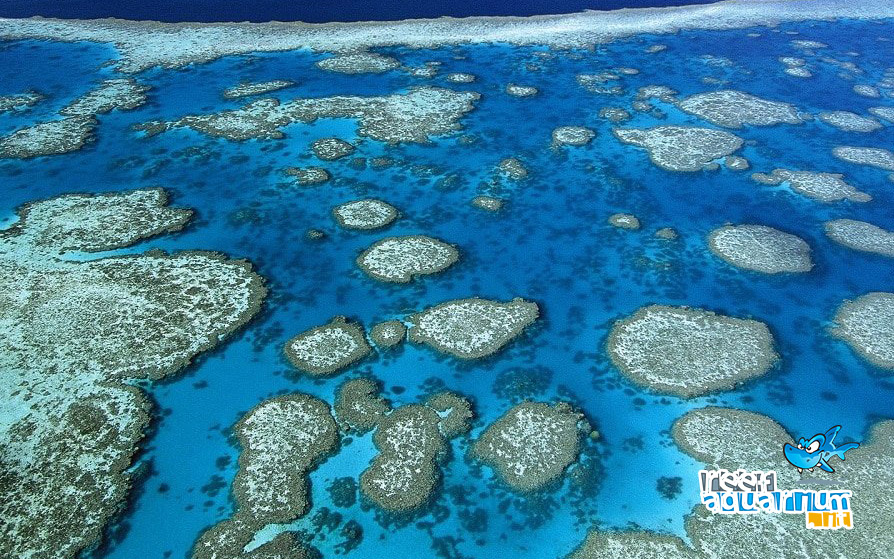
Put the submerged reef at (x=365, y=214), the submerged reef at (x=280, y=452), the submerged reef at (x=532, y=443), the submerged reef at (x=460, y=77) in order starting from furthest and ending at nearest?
the submerged reef at (x=460, y=77), the submerged reef at (x=365, y=214), the submerged reef at (x=532, y=443), the submerged reef at (x=280, y=452)

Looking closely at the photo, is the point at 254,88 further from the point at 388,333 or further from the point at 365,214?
the point at 388,333

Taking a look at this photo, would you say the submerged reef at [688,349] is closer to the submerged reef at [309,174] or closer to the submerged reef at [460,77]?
the submerged reef at [309,174]

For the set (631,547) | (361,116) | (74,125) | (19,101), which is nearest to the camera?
(631,547)

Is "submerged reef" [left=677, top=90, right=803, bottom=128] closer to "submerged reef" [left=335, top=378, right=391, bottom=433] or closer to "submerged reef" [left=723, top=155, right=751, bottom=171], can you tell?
"submerged reef" [left=723, top=155, right=751, bottom=171]

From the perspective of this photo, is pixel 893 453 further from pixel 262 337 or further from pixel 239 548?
pixel 262 337

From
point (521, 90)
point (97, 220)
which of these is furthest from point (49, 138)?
point (521, 90)

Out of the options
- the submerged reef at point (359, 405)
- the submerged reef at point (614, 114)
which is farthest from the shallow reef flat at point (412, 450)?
the submerged reef at point (614, 114)

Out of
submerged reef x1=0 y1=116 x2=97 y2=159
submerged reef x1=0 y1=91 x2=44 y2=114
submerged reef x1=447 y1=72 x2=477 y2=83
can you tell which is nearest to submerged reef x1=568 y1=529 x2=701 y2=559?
submerged reef x1=0 y1=116 x2=97 y2=159
